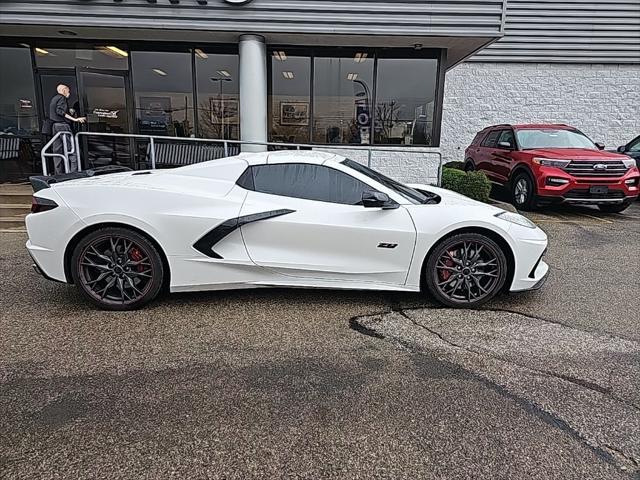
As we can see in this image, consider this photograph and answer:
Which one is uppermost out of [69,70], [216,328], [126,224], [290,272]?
[69,70]

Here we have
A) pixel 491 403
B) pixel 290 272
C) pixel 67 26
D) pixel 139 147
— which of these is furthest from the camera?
pixel 139 147

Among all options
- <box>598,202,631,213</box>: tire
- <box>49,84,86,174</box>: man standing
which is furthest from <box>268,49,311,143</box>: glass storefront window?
<box>598,202,631,213</box>: tire

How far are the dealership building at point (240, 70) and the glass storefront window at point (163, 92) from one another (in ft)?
0.07

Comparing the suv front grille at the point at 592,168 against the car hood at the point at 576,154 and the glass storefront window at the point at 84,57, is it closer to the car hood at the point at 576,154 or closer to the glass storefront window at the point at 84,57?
the car hood at the point at 576,154

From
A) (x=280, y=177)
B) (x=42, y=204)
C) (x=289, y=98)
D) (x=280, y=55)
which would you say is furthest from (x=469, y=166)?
(x=42, y=204)

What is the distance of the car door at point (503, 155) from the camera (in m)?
9.91

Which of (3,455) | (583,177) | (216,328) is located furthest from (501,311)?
(583,177)

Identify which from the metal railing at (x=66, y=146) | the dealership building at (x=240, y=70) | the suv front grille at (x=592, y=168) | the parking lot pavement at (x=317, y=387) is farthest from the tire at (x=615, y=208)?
the metal railing at (x=66, y=146)

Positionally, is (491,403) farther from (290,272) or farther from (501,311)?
(290,272)

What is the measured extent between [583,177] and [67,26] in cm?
982

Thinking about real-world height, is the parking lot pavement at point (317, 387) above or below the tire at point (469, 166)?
below

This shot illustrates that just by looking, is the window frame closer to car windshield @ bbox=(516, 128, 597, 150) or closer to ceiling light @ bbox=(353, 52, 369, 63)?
car windshield @ bbox=(516, 128, 597, 150)

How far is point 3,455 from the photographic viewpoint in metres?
2.25

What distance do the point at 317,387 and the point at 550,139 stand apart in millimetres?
8889
